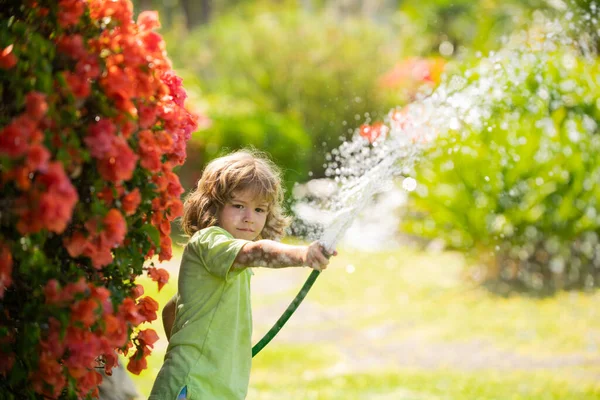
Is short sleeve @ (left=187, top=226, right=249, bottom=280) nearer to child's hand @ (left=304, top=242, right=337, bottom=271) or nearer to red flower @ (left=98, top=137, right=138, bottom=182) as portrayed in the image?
child's hand @ (left=304, top=242, right=337, bottom=271)

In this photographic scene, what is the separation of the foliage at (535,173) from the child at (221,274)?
485 centimetres

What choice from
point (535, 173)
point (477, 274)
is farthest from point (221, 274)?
point (477, 274)

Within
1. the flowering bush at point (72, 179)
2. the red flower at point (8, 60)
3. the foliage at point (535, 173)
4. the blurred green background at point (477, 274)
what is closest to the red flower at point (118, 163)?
the flowering bush at point (72, 179)

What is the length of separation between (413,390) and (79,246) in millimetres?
3598

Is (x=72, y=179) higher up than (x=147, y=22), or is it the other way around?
(x=147, y=22)

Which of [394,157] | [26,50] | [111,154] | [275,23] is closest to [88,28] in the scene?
[26,50]

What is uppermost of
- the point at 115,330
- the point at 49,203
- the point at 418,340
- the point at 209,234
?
the point at 418,340

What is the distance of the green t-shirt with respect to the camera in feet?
7.66

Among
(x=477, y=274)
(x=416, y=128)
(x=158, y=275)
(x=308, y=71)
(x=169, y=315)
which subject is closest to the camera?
(x=158, y=275)

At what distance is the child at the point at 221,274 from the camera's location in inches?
90.8

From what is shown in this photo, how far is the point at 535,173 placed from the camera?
24.5 ft

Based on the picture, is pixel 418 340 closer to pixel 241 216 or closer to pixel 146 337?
pixel 241 216

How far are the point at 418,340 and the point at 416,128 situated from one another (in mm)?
3835

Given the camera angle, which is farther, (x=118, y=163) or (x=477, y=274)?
(x=477, y=274)
